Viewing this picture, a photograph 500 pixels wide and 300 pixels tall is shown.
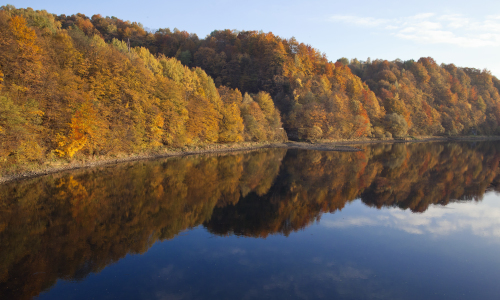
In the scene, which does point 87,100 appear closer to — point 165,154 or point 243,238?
point 165,154

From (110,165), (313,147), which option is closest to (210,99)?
(313,147)

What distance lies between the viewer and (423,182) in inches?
957

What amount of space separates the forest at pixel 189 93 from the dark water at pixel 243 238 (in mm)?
6335

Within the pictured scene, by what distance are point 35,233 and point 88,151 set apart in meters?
17.6

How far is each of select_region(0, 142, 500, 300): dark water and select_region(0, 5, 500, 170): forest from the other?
6.34 metres

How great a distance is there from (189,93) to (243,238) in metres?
37.4

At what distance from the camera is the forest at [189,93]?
75.1ft

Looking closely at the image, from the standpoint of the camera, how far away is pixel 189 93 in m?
46.4

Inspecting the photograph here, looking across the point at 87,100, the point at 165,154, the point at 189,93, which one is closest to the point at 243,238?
the point at 87,100

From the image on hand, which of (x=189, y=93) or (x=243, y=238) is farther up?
(x=189, y=93)

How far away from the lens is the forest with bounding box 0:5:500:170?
22891mm

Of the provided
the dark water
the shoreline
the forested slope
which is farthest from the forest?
the dark water

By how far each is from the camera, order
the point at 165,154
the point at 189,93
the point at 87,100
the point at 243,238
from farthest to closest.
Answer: the point at 189,93 < the point at 165,154 < the point at 87,100 < the point at 243,238

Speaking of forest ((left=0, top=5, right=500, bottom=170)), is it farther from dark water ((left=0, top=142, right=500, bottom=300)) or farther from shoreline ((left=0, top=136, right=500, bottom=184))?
dark water ((left=0, top=142, right=500, bottom=300))
